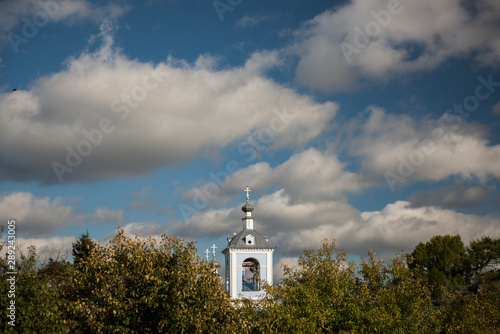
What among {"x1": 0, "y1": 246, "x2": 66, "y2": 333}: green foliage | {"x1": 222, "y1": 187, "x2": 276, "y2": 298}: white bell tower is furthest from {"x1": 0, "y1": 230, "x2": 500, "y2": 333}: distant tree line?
{"x1": 222, "y1": 187, "x2": 276, "y2": 298}: white bell tower

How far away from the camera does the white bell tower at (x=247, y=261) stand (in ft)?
178

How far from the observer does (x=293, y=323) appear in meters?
26.9

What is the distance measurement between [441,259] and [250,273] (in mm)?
24656

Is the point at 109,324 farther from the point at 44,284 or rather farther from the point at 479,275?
the point at 479,275

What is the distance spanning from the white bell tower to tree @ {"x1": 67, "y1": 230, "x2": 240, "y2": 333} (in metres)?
30.4

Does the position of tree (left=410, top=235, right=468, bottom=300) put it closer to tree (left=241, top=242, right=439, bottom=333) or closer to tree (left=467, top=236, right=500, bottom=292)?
tree (left=467, top=236, right=500, bottom=292)

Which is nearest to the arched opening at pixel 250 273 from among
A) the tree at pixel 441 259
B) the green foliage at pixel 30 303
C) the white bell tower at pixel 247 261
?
the white bell tower at pixel 247 261

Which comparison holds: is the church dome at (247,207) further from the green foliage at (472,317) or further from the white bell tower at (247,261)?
the green foliage at (472,317)

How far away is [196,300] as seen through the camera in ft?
75.7

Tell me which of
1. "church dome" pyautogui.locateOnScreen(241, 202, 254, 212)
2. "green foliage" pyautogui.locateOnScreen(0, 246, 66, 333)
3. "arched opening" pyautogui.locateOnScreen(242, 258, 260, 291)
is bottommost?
"green foliage" pyautogui.locateOnScreen(0, 246, 66, 333)

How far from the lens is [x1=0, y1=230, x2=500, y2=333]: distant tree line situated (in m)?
20.5

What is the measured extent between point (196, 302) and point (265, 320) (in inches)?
230

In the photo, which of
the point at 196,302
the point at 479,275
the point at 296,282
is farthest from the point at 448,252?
the point at 196,302

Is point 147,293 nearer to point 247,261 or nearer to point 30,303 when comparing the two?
point 30,303
